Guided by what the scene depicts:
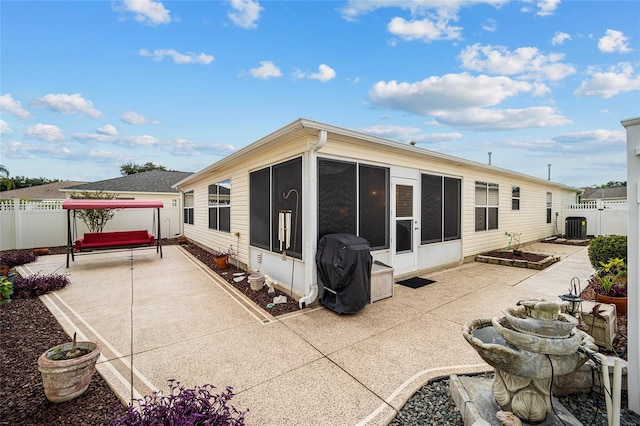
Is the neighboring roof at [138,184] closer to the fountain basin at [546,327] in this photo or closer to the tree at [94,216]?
the tree at [94,216]

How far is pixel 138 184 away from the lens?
1575cm

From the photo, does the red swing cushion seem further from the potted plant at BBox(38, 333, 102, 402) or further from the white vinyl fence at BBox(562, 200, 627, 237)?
the white vinyl fence at BBox(562, 200, 627, 237)

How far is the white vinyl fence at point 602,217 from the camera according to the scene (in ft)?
39.4

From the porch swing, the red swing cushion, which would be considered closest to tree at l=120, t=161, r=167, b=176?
the porch swing

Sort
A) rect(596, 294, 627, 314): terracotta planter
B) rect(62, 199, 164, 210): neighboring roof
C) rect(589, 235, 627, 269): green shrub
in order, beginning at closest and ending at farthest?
rect(596, 294, 627, 314): terracotta planter
rect(589, 235, 627, 269): green shrub
rect(62, 199, 164, 210): neighboring roof

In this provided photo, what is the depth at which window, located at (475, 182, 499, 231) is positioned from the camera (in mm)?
7773

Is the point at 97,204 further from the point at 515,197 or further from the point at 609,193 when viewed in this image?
the point at 609,193

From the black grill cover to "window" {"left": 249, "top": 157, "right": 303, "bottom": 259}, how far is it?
0.61 meters

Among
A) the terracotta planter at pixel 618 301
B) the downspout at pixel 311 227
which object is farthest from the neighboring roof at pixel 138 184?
the terracotta planter at pixel 618 301

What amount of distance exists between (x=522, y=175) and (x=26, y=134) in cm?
2385

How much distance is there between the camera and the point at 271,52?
777 cm

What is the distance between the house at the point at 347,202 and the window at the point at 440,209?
0.02m

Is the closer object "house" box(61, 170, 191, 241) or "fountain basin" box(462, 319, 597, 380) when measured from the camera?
"fountain basin" box(462, 319, 597, 380)

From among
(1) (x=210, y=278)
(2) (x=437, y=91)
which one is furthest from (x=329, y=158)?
(2) (x=437, y=91)
